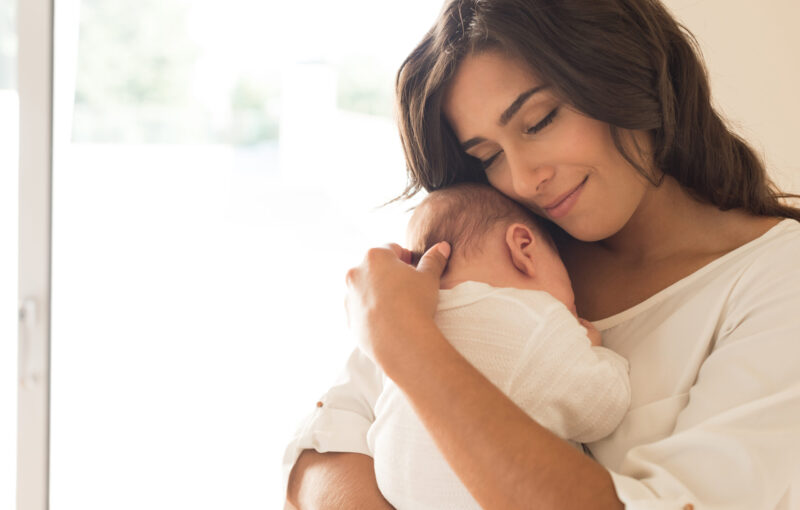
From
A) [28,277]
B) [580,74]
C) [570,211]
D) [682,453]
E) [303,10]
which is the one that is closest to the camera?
[682,453]

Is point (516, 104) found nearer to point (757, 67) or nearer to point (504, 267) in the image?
point (504, 267)

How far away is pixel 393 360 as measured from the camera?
0.93 meters

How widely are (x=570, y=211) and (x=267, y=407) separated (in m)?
2.27

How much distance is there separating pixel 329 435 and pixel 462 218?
0.48 metres

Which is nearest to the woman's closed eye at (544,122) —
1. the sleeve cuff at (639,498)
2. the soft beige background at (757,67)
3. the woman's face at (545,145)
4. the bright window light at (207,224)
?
the woman's face at (545,145)

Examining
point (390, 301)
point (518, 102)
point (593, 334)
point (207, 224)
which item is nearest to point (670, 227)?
point (593, 334)

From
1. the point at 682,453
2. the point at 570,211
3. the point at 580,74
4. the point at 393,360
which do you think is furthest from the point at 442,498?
the point at 580,74

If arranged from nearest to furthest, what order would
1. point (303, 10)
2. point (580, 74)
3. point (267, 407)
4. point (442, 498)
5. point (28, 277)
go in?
point (442, 498), point (580, 74), point (28, 277), point (303, 10), point (267, 407)

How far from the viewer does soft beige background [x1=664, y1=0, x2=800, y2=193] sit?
1.99m

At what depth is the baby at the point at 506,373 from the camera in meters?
0.99

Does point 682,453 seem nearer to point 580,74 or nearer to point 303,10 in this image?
point 580,74

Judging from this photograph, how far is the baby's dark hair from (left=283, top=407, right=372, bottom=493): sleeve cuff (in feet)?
1.10

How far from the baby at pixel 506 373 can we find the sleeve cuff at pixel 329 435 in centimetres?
16

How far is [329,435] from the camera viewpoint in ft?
4.19
